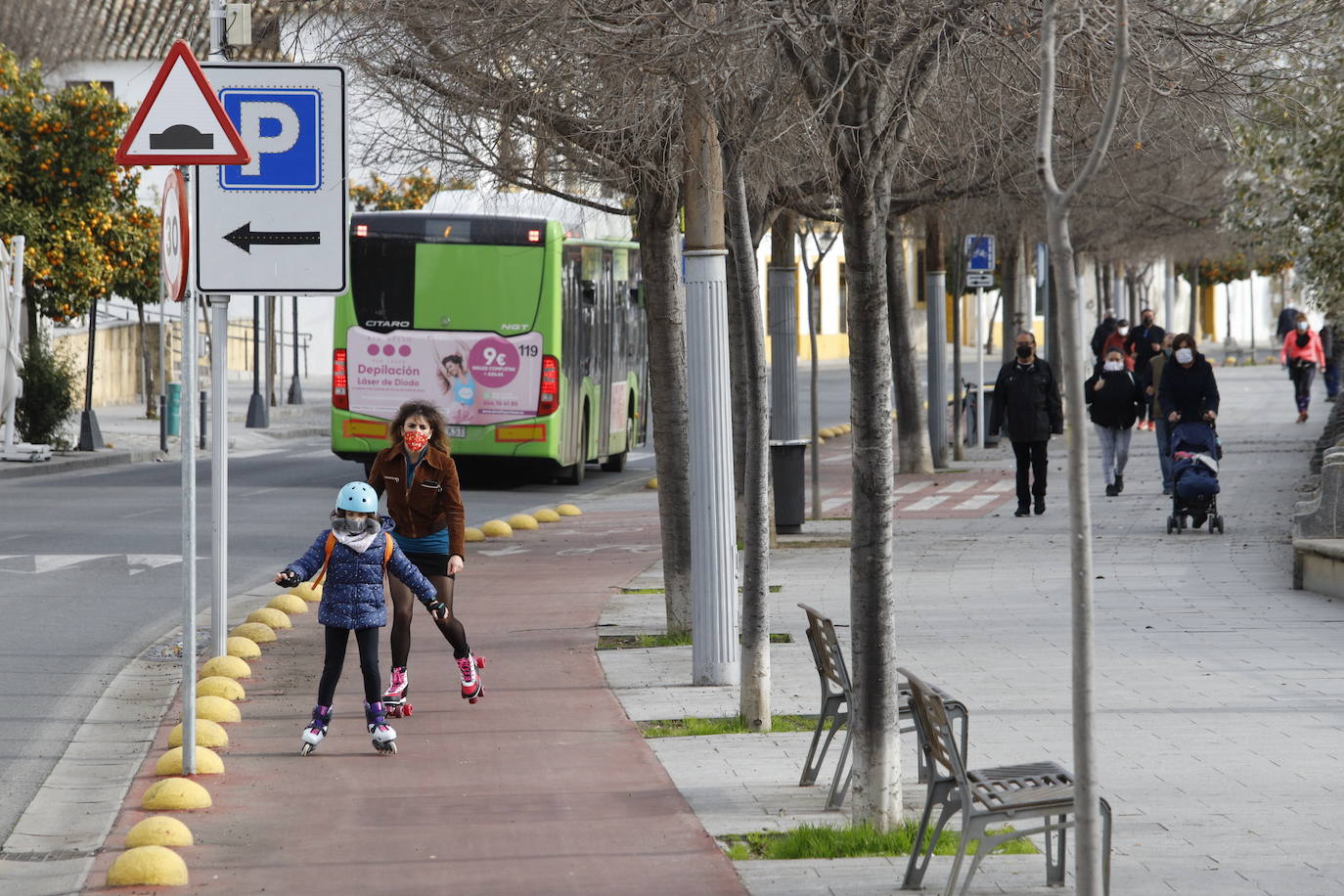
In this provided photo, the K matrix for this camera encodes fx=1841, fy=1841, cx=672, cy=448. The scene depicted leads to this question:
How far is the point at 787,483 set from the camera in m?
17.1

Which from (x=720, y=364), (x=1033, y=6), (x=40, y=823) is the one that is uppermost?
(x=1033, y=6)

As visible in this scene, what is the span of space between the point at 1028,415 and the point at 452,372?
7.30m

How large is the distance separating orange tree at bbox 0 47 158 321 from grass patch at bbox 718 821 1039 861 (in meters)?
23.2

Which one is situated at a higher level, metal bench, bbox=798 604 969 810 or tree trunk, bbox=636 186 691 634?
tree trunk, bbox=636 186 691 634

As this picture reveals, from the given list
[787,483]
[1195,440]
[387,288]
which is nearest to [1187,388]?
[1195,440]

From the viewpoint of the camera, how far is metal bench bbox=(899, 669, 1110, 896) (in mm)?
5449

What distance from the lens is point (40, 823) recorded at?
7238 millimetres

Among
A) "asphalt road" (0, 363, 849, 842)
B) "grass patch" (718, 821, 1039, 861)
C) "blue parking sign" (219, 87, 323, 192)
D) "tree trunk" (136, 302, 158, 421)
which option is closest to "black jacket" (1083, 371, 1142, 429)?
"asphalt road" (0, 363, 849, 842)

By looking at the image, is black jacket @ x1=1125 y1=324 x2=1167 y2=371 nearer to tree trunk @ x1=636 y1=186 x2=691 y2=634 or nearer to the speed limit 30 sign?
tree trunk @ x1=636 y1=186 x2=691 y2=634

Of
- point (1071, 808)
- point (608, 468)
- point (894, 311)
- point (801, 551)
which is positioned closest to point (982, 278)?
point (894, 311)

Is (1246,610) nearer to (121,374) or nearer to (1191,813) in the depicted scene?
(1191,813)

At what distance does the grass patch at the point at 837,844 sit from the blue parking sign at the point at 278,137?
415cm

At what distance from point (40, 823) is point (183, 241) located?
2.51m

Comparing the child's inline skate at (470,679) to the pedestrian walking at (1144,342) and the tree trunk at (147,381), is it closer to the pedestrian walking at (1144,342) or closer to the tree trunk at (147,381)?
the pedestrian walking at (1144,342)
